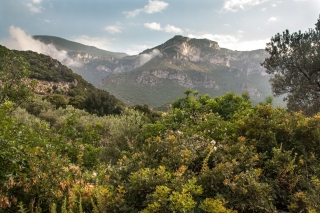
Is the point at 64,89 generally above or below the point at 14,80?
below

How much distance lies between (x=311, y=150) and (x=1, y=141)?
18.9 ft

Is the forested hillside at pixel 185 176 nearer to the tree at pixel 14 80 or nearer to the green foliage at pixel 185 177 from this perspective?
the green foliage at pixel 185 177


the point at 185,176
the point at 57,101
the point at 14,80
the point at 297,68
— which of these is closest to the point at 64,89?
the point at 57,101

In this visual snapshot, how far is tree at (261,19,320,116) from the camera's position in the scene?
15.5 m

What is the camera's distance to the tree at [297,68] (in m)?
15.5

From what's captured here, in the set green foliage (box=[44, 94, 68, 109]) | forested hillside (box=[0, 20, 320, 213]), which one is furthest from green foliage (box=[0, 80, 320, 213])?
green foliage (box=[44, 94, 68, 109])

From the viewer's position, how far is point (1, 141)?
3.59 metres

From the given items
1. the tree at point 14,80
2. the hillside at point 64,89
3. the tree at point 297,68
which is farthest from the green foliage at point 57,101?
the tree at point 297,68

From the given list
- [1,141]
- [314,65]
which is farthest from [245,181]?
[314,65]

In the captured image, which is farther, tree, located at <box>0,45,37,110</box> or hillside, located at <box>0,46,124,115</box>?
hillside, located at <box>0,46,124,115</box>

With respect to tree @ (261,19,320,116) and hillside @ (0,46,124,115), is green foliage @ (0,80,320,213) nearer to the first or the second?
tree @ (261,19,320,116)

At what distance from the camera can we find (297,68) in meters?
16.8

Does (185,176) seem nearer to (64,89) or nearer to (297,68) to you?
(297,68)

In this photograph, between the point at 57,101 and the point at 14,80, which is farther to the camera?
the point at 57,101
